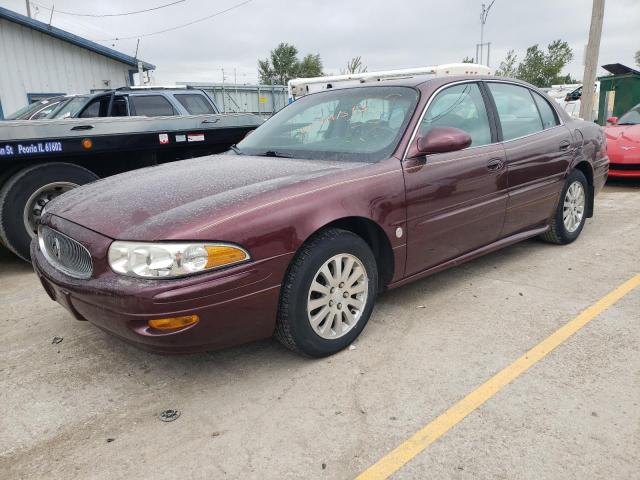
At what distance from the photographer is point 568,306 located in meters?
3.57

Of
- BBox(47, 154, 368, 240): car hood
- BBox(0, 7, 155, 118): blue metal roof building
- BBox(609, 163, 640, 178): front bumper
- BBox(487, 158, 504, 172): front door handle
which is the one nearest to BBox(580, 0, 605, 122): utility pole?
BBox(609, 163, 640, 178): front bumper

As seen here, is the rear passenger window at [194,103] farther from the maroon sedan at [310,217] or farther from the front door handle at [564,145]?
the front door handle at [564,145]

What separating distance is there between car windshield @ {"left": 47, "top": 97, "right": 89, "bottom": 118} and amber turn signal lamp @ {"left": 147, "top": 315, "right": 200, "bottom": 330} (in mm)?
6182

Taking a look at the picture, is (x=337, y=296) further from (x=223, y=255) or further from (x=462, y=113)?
(x=462, y=113)

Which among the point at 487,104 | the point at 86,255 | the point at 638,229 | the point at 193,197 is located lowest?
the point at 638,229

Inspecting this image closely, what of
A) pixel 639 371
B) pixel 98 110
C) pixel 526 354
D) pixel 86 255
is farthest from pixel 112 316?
pixel 98 110

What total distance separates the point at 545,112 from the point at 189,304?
3.76 meters

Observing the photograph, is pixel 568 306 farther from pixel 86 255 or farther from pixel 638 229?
pixel 86 255

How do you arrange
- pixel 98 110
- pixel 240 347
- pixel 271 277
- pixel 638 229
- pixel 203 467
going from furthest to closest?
1. pixel 98 110
2. pixel 638 229
3. pixel 240 347
4. pixel 271 277
5. pixel 203 467

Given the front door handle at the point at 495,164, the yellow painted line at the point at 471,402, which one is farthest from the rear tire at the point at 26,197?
the yellow painted line at the point at 471,402

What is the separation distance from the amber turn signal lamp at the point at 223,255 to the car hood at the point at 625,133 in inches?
305

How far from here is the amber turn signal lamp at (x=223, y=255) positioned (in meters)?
2.40

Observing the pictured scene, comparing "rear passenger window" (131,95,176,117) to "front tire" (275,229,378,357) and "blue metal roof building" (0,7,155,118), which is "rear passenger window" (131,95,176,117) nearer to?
"front tire" (275,229,378,357)

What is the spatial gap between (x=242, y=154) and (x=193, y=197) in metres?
1.21
